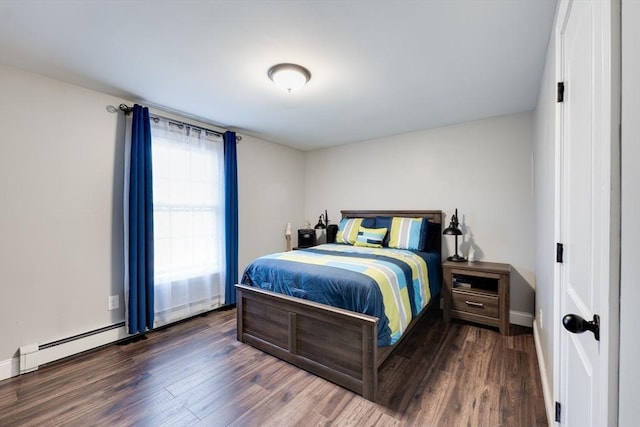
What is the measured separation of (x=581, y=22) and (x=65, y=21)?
2526 mm

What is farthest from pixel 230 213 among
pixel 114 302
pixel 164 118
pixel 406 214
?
pixel 406 214

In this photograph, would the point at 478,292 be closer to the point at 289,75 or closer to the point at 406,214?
the point at 406,214

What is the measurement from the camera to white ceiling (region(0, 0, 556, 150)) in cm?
147

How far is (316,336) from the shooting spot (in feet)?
6.73

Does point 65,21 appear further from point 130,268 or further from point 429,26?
point 429,26

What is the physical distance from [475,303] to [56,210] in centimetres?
397

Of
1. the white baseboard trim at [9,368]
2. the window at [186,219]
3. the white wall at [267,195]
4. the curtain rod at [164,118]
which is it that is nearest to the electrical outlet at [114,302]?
the window at [186,219]

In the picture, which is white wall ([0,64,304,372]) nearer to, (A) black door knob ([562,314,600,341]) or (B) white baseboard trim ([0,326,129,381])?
(B) white baseboard trim ([0,326,129,381])

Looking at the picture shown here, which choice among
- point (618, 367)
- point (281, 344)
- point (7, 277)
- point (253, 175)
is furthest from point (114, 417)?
point (253, 175)

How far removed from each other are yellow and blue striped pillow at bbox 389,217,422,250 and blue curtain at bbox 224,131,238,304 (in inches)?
78.5

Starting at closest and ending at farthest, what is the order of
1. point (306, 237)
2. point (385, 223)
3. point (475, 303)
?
1. point (475, 303)
2. point (385, 223)
3. point (306, 237)

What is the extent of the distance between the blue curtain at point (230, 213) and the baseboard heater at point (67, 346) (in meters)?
1.14

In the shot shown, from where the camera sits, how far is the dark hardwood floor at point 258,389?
1616 mm

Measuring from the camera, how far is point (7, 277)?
202 cm
